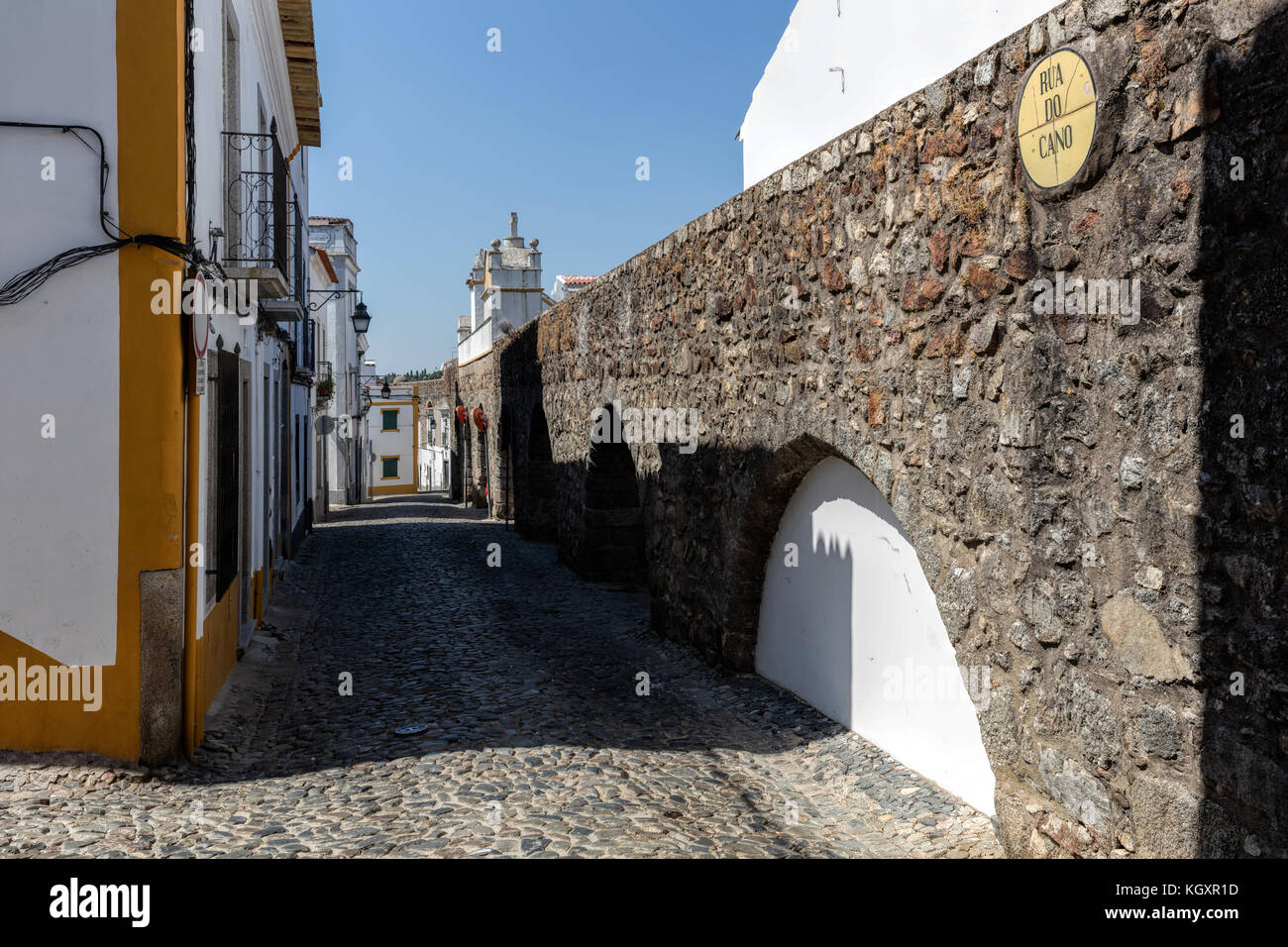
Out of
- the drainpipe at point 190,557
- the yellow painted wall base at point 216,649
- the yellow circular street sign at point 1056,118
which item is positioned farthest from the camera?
the yellow painted wall base at point 216,649

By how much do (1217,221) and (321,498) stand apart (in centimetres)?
2078

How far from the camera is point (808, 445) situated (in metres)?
5.63

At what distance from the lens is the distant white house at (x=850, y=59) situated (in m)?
6.78

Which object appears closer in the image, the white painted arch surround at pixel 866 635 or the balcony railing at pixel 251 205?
the white painted arch surround at pixel 866 635

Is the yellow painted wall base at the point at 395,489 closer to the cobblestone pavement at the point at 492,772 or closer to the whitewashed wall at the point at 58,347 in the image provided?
the cobblestone pavement at the point at 492,772

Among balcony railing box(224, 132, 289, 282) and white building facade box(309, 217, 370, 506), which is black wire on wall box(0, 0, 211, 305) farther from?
white building facade box(309, 217, 370, 506)

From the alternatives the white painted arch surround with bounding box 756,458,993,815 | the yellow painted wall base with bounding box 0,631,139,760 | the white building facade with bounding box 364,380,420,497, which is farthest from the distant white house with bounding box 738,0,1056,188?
the white building facade with bounding box 364,380,420,497

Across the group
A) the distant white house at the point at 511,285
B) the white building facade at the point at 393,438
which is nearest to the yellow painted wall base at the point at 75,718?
the distant white house at the point at 511,285

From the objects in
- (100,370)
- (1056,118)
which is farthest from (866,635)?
(100,370)

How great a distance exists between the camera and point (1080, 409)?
339cm

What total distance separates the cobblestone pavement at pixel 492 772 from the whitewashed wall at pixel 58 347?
737mm

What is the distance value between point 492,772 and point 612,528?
250 inches

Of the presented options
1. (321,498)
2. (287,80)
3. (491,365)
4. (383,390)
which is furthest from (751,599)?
(383,390)
